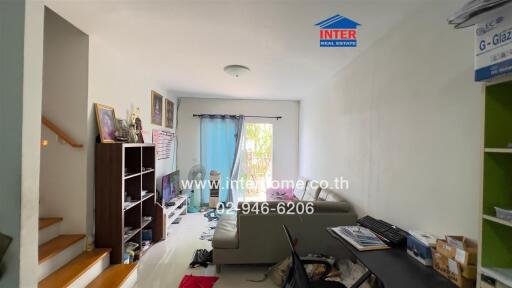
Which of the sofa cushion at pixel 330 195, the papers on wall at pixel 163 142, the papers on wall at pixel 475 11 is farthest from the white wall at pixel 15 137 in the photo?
the sofa cushion at pixel 330 195

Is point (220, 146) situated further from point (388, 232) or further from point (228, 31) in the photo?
point (388, 232)

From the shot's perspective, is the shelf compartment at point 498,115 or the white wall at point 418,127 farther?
the white wall at point 418,127

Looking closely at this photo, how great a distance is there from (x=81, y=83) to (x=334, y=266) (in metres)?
3.06

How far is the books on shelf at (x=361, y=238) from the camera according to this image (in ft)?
5.14

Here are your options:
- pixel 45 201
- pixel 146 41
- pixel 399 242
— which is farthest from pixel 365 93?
pixel 45 201

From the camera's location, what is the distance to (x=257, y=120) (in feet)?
17.6

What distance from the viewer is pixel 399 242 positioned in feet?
5.17

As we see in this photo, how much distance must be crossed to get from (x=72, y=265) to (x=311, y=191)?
2.91 meters

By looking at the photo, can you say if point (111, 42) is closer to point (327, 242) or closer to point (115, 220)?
point (115, 220)

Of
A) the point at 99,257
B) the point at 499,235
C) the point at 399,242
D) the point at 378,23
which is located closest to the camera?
the point at 499,235

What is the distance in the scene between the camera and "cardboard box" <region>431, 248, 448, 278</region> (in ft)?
4.08

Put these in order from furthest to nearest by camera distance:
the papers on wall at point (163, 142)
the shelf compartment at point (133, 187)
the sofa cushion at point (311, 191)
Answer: the papers on wall at point (163, 142) < the sofa cushion at point (311, 191) < the shelf compartment at point (133, 187)

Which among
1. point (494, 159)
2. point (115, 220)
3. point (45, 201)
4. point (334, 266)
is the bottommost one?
point (334, 266)

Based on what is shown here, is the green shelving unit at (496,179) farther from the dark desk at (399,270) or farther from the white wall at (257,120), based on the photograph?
the white wall at (257,120)
